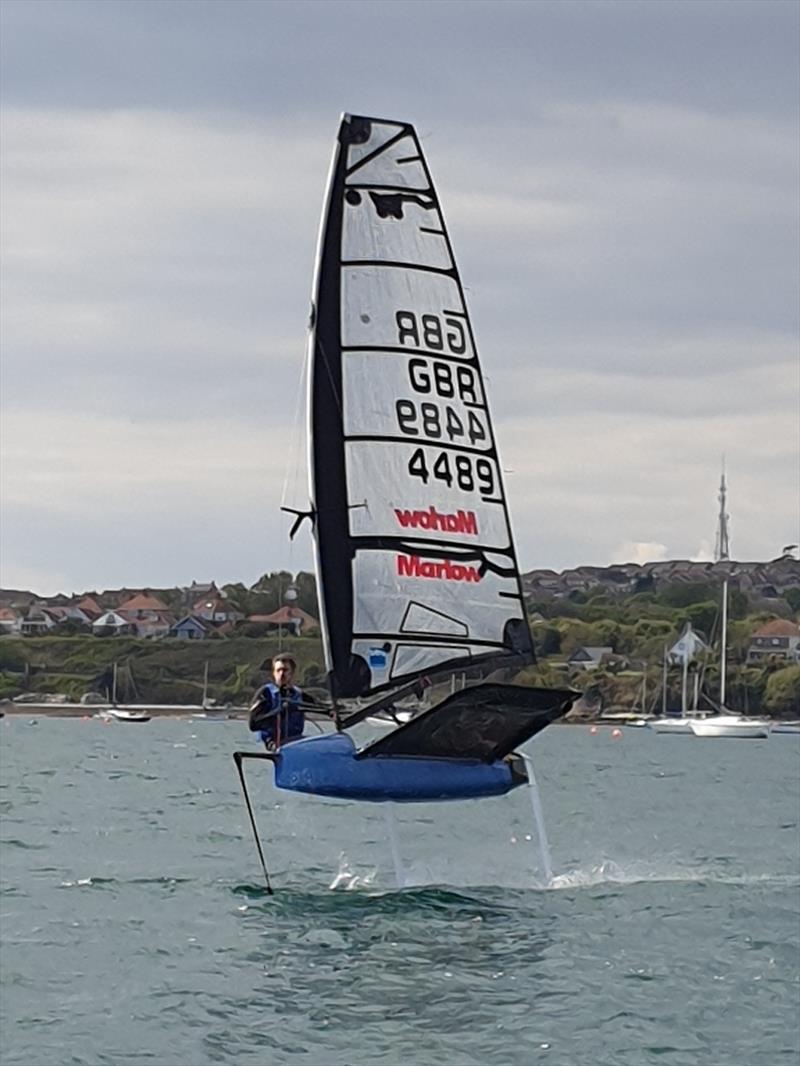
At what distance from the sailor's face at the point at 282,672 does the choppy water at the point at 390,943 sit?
2234 mm

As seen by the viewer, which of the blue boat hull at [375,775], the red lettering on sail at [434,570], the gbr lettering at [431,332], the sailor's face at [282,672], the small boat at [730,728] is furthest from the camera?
the small boat at [730,728]

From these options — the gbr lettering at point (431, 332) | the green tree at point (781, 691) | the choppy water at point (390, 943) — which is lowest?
the choppy water at point (390, 943)

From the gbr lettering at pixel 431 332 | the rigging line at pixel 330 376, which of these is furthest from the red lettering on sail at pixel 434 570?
the gbr lettering at pixel 431 332

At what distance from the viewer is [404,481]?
61.7ft

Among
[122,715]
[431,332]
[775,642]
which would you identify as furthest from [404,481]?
[775,642]

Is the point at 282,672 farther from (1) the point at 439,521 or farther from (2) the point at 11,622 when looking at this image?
(2) the point at 11,622

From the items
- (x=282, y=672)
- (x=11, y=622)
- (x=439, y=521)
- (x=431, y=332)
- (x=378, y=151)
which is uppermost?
(x=378, y=151)

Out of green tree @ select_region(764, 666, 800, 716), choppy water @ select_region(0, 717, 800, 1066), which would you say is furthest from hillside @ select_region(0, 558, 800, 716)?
choppy water @ select_region(0, 717, 800, 1066)

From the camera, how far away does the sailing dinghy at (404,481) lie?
18.2 metres

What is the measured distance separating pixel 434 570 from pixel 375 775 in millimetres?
2230

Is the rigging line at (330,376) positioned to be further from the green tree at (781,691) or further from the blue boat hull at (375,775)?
the green tree at (781,691)

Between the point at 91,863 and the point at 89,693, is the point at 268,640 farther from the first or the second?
the point at 91,863

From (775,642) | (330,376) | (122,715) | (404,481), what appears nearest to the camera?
(330,376)

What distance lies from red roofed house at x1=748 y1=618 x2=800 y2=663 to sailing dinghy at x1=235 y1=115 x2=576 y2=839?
114 meters
